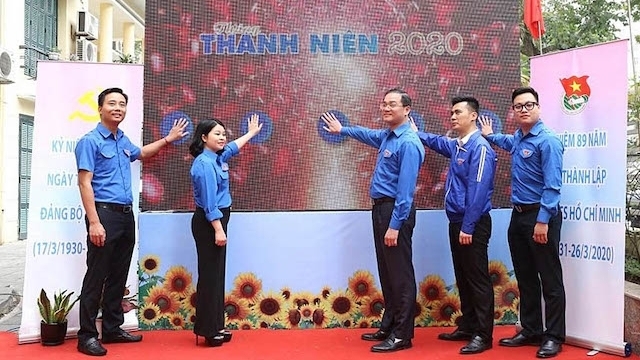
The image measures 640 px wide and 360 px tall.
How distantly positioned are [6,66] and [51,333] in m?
6.57

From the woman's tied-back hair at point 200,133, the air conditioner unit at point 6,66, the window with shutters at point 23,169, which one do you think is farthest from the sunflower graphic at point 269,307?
the window with shutters at point 23,169

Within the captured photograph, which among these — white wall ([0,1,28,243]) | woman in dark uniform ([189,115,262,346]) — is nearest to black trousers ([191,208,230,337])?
woman in dark uniform ([189,115,262,346])

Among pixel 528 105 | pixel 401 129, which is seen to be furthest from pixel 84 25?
pixel 528 105

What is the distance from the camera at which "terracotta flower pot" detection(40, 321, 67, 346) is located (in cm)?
402

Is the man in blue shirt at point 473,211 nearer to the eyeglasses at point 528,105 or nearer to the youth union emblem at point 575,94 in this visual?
the eyeglasses at point 528,105

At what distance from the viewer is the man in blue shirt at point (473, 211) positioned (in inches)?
154

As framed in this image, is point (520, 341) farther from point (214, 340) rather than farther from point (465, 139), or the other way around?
point (214, 340)

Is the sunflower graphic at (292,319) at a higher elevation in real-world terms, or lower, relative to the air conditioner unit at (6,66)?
lower

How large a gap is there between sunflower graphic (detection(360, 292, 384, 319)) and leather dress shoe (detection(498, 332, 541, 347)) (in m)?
0.83

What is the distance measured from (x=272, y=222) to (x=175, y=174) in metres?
0.72

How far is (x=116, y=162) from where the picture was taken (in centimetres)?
404

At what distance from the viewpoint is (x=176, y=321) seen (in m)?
4.46

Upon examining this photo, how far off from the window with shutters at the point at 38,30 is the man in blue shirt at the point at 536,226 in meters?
8.31

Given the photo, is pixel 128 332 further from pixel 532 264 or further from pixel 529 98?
pixel 529 98
